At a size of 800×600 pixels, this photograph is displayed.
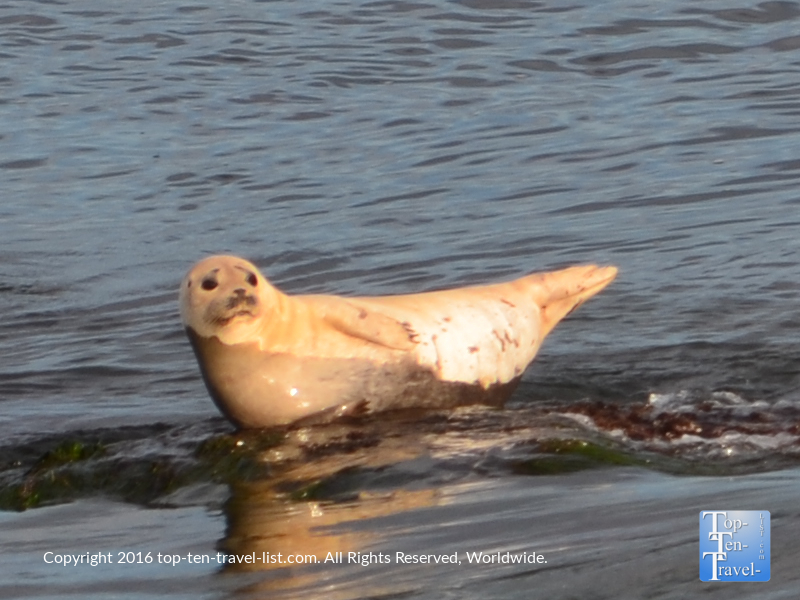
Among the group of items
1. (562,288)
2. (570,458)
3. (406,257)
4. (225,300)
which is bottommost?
(406,257)

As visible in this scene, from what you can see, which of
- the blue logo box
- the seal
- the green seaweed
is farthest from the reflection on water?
the blue logo box

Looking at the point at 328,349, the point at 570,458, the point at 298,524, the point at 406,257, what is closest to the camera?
the point at 298,524

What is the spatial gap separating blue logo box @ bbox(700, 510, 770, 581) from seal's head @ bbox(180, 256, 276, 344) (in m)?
1.85

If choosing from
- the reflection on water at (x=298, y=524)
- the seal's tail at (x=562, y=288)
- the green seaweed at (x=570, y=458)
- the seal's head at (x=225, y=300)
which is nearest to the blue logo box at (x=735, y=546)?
the green seaweed at (x=570, y=458)

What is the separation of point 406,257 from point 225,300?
4.34 meters

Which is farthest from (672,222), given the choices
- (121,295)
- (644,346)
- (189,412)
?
(189,412)

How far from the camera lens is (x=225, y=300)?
17.7 feet

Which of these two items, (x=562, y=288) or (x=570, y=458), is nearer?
(x=570, y=458)

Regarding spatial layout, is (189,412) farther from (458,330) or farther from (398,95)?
(398,95)

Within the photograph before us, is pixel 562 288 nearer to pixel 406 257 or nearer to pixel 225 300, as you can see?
pixel 225 300

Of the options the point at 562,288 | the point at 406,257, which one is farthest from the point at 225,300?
the point at 406,257

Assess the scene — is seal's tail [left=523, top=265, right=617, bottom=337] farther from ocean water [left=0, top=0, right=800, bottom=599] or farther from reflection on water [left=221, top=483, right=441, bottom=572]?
reflection on water [left=221, top=483, right=441, bottom=572]

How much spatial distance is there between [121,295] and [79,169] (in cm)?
360

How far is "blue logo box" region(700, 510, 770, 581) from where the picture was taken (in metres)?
3.78
